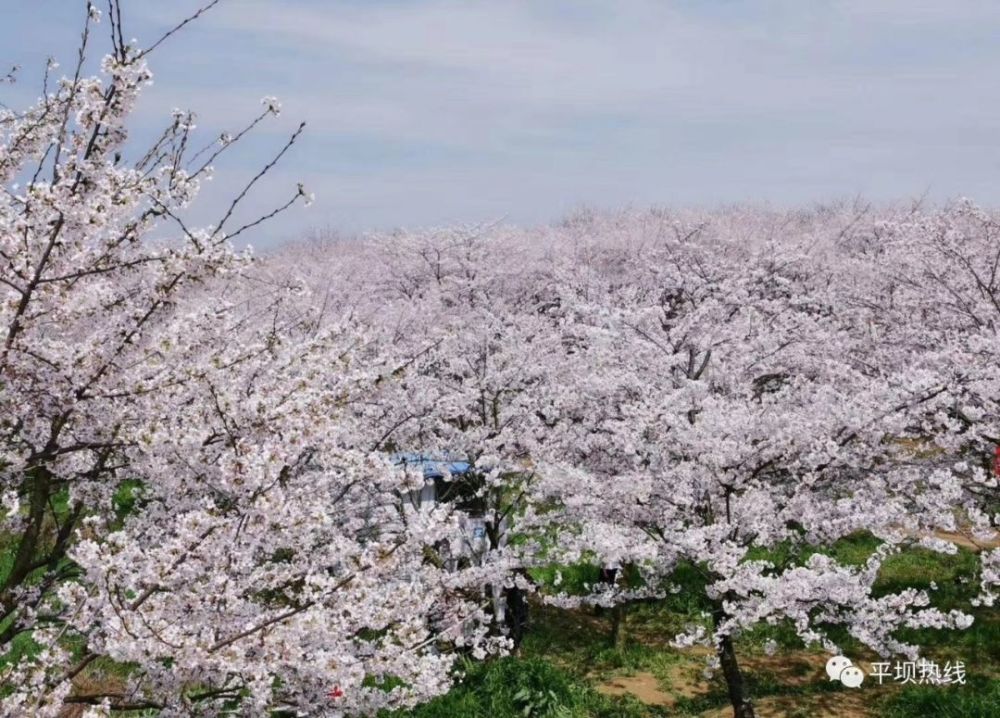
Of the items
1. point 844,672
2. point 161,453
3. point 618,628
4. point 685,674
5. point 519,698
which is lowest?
point 685,674

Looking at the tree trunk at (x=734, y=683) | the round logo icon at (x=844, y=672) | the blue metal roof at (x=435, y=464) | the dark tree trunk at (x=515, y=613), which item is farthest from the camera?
the dark tree trunk at (x=515, y=613)

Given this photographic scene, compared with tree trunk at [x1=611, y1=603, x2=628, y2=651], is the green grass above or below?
above

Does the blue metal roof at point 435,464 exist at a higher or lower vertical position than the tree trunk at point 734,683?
higher

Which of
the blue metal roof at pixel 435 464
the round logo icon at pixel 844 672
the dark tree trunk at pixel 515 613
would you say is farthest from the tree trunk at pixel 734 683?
the blue metal roof at pixel 435 464

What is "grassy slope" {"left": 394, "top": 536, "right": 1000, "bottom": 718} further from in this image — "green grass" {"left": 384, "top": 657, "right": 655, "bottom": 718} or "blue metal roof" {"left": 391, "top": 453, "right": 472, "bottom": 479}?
"blue metal roof" {"left": 391, "top": 453, "right": 472, "bottom": 479}

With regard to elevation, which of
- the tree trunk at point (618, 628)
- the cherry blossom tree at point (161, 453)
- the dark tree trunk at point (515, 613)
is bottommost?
the tree trunk at point (618, 628)

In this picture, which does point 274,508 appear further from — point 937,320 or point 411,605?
point 937,320

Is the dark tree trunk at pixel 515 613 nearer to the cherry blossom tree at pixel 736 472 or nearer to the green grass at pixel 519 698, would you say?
the green grass at pixel 519 698

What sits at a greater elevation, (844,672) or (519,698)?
(519,698)

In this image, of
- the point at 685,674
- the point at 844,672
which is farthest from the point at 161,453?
the point at 844,672

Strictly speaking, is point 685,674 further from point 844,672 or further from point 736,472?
point 736,472

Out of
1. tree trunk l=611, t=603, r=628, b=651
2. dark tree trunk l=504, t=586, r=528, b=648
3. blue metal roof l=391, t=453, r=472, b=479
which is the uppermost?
blue metal roof l=391, t=453, r=472, b=479

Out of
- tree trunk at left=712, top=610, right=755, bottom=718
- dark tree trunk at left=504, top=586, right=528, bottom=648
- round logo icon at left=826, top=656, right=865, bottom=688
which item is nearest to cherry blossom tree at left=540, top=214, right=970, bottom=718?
tree trunk at left=712, top=610, right=755, bottom=718

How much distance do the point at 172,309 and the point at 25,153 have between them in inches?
53.0
